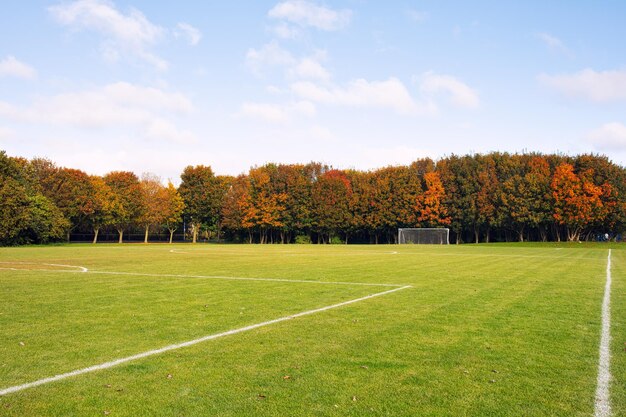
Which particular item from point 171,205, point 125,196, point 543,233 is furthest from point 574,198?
point 125,196

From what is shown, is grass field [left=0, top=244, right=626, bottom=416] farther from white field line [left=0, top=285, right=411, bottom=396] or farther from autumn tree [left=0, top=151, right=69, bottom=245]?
autumn tree [left=0, top=151, right=69, bottom=245]

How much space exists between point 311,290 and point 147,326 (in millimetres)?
5595

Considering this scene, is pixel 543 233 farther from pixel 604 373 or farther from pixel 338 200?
pixel 604 373

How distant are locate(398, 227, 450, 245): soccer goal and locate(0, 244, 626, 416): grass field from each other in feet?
192

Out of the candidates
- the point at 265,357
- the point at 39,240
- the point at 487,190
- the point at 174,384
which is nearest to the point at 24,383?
the point at 174,384

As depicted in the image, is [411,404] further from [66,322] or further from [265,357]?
[66,322]

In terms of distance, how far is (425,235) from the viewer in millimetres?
71500

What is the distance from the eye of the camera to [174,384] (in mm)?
5168

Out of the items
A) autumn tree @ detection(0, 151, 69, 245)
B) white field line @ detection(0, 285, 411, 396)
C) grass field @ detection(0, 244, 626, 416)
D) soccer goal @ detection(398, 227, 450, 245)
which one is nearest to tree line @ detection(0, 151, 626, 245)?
autumn tree @ detection(0, 151, 69, 245)

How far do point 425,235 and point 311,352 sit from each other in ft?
220

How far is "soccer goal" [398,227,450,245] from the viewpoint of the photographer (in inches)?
2783

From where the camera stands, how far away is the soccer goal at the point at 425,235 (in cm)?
7069

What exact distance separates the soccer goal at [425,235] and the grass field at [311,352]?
192ft

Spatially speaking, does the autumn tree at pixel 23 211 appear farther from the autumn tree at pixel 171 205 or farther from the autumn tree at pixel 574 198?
the autumn tree at pixel 574 198
